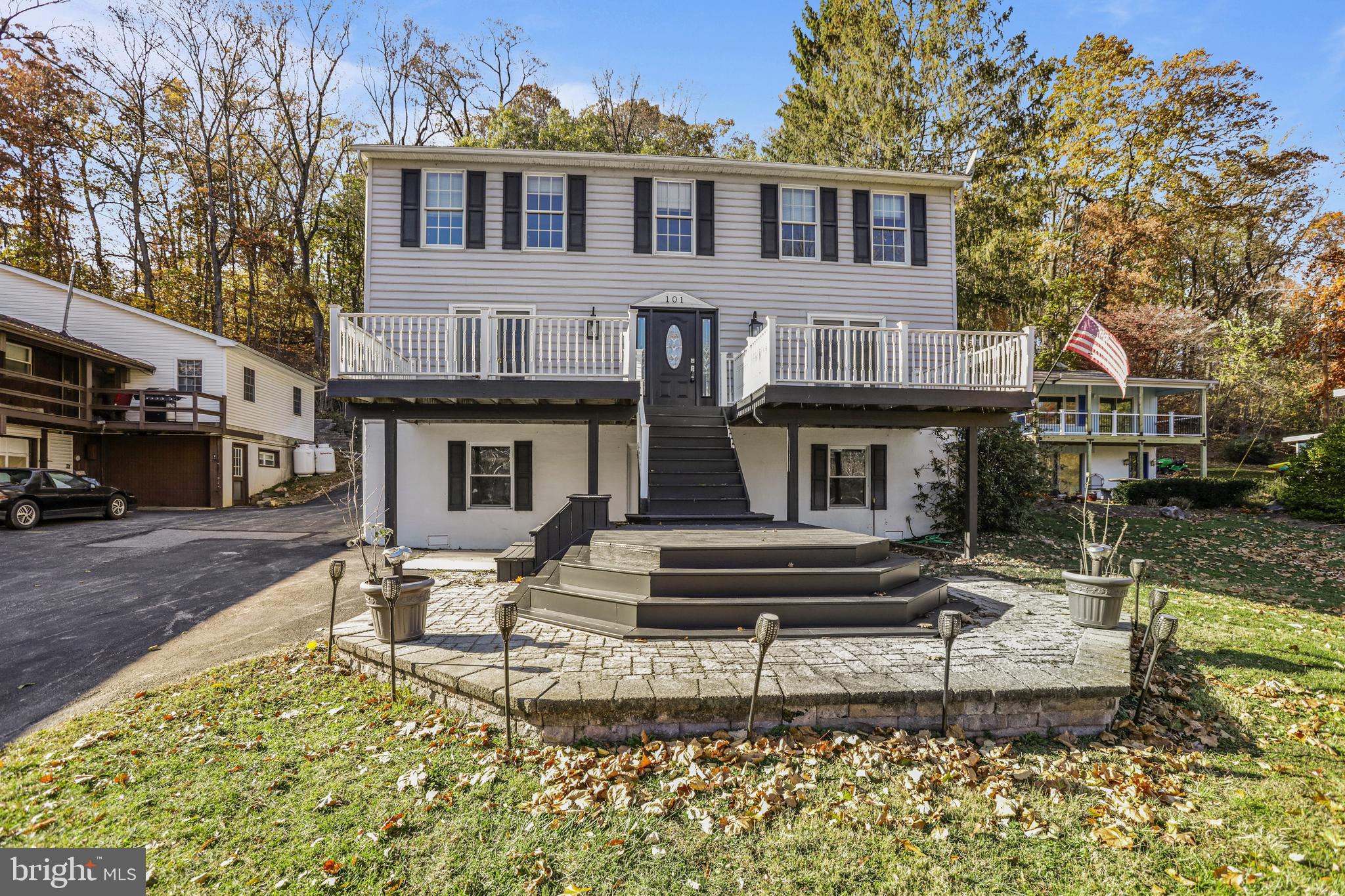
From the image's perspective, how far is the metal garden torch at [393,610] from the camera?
4.29 m

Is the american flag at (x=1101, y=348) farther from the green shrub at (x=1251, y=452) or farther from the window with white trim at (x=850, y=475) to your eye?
the green shrub at (x=1251, y=452)

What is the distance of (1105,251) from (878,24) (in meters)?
12.2

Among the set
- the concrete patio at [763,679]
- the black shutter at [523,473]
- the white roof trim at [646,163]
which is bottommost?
the concrete patio at [763,679]

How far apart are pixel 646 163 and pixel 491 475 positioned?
22.4ft

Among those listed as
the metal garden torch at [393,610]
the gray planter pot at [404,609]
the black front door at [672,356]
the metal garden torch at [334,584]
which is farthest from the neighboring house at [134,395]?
the metal garden torch at [393,610]

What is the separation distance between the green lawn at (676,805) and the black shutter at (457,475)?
6.41 meters

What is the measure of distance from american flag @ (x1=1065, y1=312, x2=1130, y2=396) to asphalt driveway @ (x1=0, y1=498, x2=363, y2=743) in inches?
418

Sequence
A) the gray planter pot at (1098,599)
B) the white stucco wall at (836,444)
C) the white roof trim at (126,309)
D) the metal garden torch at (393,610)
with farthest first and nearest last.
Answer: the white roof trim at (126,309) → the white stucco wall at (836,444) → the gray planter pot at (1098,599) → the metal garden torch at (393,610)

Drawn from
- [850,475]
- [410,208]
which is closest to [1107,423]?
[850,475]

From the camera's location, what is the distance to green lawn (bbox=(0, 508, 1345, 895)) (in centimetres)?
260

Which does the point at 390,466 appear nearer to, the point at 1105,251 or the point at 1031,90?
the point at 1031,90

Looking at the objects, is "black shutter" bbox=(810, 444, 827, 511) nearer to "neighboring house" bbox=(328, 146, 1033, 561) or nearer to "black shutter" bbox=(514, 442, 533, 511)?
"neighboring house" bbox=(328, 146, 1033, 561)

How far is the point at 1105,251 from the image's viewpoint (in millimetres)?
21812

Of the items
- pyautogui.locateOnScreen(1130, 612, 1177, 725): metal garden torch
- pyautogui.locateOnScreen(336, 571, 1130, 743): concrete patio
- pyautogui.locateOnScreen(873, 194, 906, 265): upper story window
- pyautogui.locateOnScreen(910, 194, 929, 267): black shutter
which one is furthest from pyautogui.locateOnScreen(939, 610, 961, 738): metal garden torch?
pyautogui.locateOnScreen(910, 194, 929, 267): black shutter
